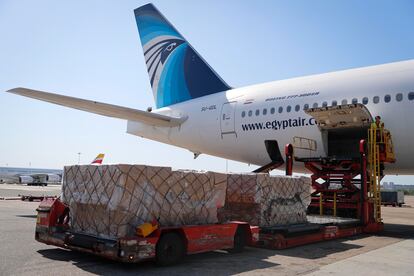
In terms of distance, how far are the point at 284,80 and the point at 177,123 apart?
17.5 feet

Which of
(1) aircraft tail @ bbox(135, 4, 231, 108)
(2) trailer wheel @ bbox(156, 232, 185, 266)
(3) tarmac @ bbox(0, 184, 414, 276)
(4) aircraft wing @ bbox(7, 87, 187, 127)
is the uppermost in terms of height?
(1) aircraft tail @ bbox(135, 4, 231, 108)

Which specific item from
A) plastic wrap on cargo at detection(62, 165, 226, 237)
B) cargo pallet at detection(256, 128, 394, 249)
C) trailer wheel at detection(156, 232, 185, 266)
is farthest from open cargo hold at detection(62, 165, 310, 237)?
cargo pallet at detection(256, 128, 394, 249)

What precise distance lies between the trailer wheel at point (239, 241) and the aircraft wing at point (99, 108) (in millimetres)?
8043

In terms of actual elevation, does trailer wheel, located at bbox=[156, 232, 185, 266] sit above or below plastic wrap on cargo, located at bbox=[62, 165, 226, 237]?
below

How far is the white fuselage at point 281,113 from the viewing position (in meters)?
13.3

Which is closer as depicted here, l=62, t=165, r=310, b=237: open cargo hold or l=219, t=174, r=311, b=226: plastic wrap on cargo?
l=62, t=165, r=310, b=237: open cargo hold

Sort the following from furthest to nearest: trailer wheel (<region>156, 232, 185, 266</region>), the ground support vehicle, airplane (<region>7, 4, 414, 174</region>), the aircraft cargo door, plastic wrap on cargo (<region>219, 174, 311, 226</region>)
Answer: the ground support vehicle, the aircraft cargo door, airplane (<region>7, 4, 414, 174</region>), plastic wrap on cargo (<region>219, 174, 311, 226</region>), trailer wheel (<region>156, 232, 185, 266</region>)

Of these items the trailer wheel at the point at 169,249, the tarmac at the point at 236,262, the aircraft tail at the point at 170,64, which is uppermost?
the aircraft tail at the point at 170,64

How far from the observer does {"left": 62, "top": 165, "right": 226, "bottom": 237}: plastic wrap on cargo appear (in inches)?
285

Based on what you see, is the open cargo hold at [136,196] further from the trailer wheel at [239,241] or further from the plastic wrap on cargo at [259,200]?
the trailer wheel at [239,241]

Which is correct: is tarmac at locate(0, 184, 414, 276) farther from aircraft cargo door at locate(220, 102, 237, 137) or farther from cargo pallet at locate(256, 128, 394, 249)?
aircraft cargo door at locate(220, 102, 237, 137)

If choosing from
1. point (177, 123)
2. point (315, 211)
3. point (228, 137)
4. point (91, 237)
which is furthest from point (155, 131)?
point (91, 237)

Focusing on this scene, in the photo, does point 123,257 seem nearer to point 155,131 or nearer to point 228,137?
point 228,137

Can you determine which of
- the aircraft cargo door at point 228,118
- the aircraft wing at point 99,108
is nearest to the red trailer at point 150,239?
the aircraft wing at point 99,108
